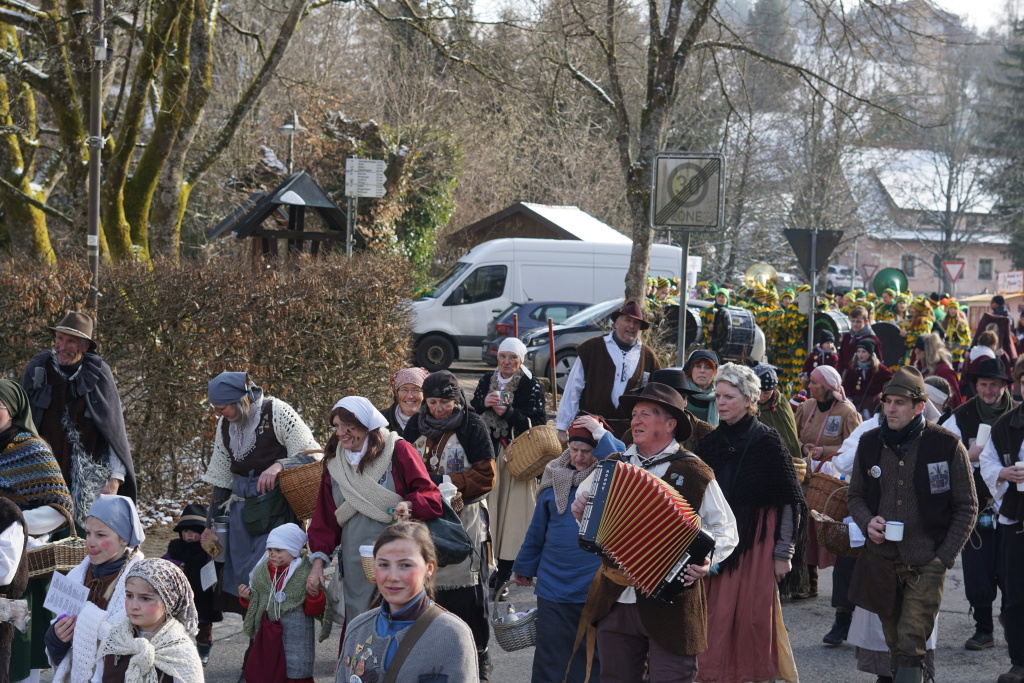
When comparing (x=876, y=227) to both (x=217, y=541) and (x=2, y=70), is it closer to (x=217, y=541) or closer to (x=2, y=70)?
(x=2, y=70)

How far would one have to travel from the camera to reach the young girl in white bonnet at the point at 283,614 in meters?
5.95

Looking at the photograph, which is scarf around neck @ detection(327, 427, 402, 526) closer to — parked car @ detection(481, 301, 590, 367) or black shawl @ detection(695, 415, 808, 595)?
black shawl @ detection(695, 415, 808, 595)

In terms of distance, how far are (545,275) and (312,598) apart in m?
18.7

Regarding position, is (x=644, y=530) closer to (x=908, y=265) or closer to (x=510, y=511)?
(x=510, y=511)

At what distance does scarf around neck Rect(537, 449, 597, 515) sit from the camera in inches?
224

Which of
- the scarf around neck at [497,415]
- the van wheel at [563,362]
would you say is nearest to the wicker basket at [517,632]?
the scarf around neck at [497,415]

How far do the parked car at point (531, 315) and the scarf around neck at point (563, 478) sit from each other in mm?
15486

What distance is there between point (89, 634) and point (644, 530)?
2322mm

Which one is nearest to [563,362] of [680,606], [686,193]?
[686,193]

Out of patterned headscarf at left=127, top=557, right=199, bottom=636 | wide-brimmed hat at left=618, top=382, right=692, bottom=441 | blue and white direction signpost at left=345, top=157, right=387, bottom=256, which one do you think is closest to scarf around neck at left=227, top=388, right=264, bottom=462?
patterned headscarf at left=127, top=557, right=199, bottom=636

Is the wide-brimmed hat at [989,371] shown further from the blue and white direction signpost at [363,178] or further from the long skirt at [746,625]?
the blue and white direction signpost at [363,178]

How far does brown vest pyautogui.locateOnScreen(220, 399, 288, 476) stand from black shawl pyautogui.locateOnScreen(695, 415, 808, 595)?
2.54 metres

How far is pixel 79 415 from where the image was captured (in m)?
7.07

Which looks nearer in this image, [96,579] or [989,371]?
[96,579]
